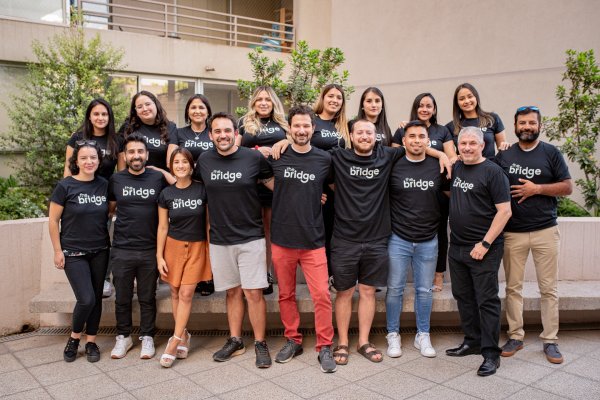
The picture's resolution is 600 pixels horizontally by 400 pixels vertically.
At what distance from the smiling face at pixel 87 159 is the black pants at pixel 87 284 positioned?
0.74m

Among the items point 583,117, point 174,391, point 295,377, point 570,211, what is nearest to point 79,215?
point 174,391

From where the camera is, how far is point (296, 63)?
8.10 m

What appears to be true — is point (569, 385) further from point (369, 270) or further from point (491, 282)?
point (369, 270)

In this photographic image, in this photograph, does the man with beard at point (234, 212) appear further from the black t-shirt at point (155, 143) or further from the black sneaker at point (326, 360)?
the black t-shirt at point (155, 143)

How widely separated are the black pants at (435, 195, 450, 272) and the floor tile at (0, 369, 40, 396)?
12.4 feet

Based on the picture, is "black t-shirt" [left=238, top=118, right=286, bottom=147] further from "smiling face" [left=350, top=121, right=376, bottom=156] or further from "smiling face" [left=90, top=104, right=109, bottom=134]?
"smiling face" [left=90, top=104, right=109, bottom=134]

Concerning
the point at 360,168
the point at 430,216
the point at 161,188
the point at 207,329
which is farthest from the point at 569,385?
the point at 161,188

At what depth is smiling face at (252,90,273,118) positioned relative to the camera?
4.83 meters

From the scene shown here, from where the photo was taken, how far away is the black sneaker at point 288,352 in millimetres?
4559

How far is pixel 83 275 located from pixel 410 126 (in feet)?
10.4

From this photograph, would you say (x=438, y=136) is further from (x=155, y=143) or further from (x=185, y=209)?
(x=155, y=143)

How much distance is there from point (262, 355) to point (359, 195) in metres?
1.64

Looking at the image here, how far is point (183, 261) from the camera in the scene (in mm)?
4551

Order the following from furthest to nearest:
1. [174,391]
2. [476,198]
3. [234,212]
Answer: [234,212] < [476,198] < [174,391]
